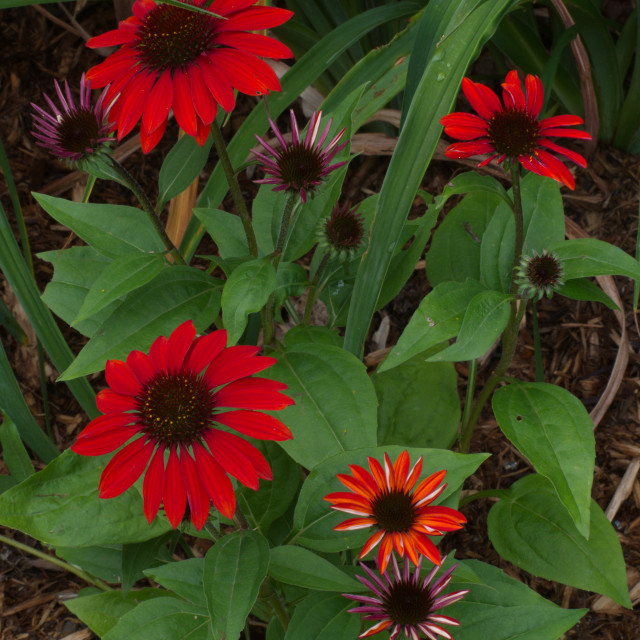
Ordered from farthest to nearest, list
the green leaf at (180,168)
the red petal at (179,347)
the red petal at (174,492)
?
the green leaf at (180,168)
the red petal at (179,347)
the red petal at (174,492)

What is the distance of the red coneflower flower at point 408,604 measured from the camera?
3.35 feet

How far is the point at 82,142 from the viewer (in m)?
1.14

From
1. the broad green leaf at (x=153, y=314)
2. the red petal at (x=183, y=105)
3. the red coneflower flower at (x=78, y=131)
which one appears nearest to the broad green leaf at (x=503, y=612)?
the broad green leaf at (x=153, y=314)

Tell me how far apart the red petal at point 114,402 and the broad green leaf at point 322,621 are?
16.1 inches

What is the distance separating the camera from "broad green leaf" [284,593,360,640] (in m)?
1.12

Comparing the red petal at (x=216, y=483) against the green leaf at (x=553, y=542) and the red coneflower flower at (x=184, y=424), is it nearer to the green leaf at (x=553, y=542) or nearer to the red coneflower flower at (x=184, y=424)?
the red coneflower flower at (x=184, y=424)

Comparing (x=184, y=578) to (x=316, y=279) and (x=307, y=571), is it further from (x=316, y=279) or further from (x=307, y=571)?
(x=316, y=279)

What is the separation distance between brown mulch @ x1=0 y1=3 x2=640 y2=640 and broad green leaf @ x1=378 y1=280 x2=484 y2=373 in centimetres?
60

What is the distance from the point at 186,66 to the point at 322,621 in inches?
32.3

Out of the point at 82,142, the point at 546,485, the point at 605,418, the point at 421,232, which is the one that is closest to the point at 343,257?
the point at 421,232

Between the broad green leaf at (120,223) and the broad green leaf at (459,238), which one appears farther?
the broad green leaf at (459,238)

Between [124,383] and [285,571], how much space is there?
37 cm

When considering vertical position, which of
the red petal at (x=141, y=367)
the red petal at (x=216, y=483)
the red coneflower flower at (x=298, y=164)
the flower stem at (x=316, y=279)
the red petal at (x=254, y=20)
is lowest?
the red petal at (x=216, y=483)

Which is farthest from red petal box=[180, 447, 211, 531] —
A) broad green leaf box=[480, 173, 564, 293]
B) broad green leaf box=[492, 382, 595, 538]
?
broad green leaf box=[480, 173, 564, 293]
